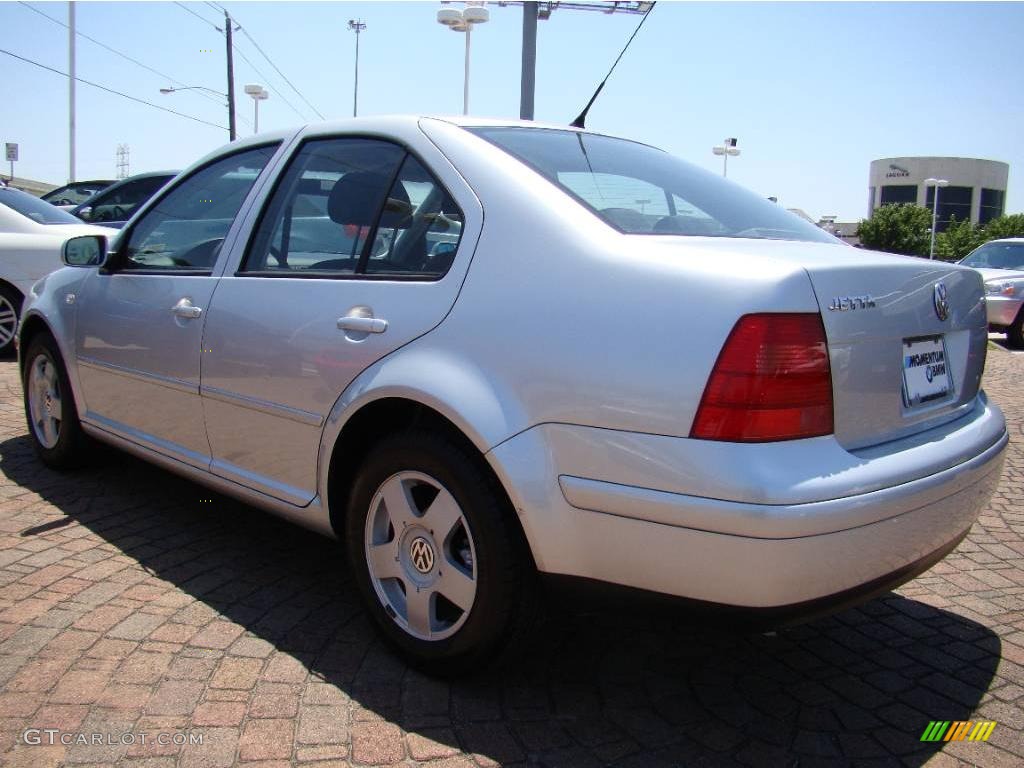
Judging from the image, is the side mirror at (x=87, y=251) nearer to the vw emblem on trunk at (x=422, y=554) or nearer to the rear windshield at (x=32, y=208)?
the vw emblem on trunk at (x=422, y=554)

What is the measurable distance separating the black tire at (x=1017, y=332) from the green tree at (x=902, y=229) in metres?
53.1

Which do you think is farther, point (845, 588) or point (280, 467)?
point (280, 467)

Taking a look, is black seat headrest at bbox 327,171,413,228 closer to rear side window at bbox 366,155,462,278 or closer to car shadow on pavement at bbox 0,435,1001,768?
rear side window at bbox 366,155,462,278

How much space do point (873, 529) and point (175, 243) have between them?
9.83 ft

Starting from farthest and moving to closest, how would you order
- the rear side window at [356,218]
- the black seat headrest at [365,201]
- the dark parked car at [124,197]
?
the dark parked car at [124,197] → the black seat headrest at [365,201] → the rear side window at [356,218]

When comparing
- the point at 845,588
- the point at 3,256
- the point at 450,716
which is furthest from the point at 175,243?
the point at 3,256

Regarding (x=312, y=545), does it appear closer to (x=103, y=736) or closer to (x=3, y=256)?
(x=103, y=736)

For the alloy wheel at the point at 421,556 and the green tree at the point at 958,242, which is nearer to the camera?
the alloy wheel at the point at 421,556

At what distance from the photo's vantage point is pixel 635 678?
8.90 ft

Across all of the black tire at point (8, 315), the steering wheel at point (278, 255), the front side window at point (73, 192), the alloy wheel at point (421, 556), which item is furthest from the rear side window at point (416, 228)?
the front side window at point (73, 192)

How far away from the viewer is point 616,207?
256 centimetres

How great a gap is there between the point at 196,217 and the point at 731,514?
8.98 feet

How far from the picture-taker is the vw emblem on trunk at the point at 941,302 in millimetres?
2451

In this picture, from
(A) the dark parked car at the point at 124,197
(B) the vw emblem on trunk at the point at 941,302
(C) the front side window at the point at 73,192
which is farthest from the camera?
(C) the front side window at the point at 73,192
